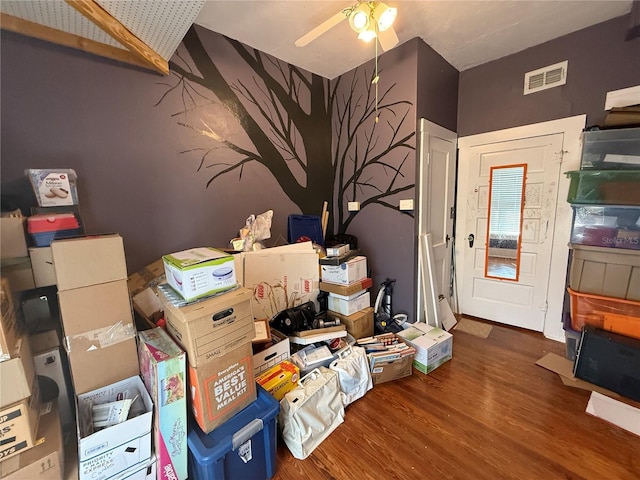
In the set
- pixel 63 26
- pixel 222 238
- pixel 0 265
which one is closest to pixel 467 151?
pixel 222 238

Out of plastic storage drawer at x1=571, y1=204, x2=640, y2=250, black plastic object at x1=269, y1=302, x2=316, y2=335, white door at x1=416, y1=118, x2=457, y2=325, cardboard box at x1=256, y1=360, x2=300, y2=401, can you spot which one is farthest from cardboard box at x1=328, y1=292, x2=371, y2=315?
plastic storage drawer at x1=571, y1=204, x2=640, y2=250

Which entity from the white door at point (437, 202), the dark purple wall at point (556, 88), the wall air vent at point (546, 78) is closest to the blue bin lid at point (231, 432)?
the white door at point (437, 202)

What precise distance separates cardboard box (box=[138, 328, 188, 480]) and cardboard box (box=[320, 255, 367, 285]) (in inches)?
55.1

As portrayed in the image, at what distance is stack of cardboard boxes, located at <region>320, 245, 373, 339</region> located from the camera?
230 centimetres

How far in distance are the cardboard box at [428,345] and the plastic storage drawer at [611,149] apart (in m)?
1.78

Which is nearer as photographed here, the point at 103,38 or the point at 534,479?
the point at 534,479

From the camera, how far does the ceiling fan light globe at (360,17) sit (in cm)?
165

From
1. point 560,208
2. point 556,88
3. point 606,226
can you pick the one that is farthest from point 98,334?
point 556,88

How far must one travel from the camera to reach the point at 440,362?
7.45 feet

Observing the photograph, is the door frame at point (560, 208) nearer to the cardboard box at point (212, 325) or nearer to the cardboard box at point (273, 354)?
the cardboard box at point (273, 354)

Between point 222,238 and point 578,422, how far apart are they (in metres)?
2.76

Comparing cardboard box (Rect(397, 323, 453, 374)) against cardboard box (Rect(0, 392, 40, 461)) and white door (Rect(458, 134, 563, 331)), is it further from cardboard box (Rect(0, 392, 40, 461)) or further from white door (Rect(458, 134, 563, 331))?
cardboard box (Rect(0, 392, 40, 461))

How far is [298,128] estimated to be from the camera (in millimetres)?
2814

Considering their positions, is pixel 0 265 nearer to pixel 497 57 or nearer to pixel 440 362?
pixel 440 362
